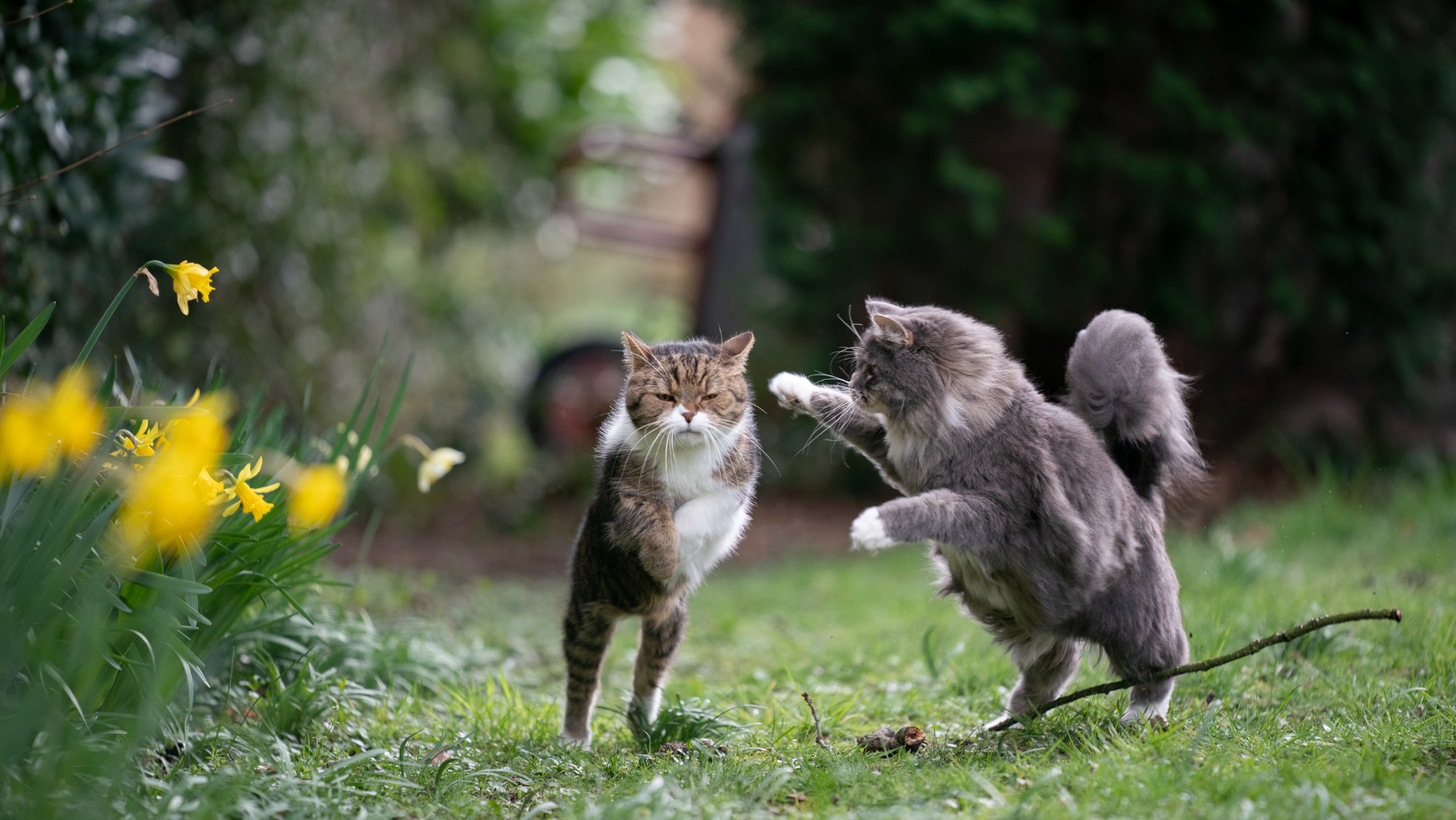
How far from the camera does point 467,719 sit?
2.90 meters

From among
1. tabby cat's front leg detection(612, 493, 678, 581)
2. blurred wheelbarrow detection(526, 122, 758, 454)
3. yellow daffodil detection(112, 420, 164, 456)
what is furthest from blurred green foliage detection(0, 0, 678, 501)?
tabby cat's front leg detection(612, 493, 678, 581)

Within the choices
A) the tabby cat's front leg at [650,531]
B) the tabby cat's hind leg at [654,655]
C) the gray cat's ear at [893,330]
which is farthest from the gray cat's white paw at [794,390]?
the tabby cat's hind leg at [654,655]

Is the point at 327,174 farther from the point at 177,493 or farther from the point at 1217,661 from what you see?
the point at 1217,661

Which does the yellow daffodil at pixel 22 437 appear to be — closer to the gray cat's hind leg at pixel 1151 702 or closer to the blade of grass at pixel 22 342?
the blade of grass at pixel 22 342

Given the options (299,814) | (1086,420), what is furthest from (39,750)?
(1086,420)

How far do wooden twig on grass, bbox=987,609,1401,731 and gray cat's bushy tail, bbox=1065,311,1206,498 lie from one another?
45 centimetres

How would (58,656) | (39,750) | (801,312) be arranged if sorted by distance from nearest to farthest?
(39,750)
(58,656)
(801,312)

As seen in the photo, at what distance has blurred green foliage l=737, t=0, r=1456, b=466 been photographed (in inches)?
234

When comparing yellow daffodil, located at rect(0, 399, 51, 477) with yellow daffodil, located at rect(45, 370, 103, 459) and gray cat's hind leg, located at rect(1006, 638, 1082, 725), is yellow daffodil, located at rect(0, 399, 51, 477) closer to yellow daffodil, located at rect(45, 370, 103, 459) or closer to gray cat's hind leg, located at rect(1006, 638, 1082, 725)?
yellow daffodil, located at rect(45, 370, 103, 459)

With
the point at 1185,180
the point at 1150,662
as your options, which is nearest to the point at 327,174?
the point at 1185,180

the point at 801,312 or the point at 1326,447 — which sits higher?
the point at 801,312

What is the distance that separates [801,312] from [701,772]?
4.87 metres

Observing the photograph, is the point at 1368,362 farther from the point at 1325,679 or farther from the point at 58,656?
the point at 58,656

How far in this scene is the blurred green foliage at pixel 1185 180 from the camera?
19.5 ft
